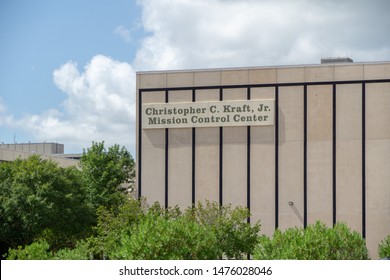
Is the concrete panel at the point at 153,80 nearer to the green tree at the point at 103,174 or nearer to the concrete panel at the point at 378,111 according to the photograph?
the concrete panel at the point at 378,111

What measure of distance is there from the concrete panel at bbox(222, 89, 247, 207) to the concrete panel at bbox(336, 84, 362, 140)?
6571 mm

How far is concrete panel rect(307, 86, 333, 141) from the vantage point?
51.5 metres

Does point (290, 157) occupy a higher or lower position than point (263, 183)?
higher

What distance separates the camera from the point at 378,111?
5088cm

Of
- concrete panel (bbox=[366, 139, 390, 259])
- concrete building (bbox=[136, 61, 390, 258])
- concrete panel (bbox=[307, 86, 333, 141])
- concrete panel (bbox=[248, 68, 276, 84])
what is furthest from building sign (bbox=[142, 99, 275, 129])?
concrete panel (bbox=[366, 139, 390, 259])

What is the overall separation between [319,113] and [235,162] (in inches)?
266

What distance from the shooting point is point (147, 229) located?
1254 inches

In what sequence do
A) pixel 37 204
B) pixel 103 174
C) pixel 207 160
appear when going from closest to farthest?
pixel 207 160 → pixel 37 204 → pixel 103 174

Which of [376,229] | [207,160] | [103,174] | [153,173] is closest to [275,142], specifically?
[207,160]

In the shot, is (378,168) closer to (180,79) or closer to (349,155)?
(349,155)

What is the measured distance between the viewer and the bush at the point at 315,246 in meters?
32.6
